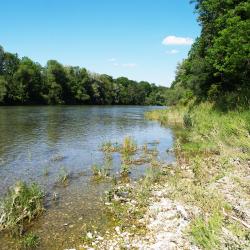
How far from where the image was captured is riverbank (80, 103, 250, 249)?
274 inches

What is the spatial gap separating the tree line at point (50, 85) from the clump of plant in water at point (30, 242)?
275 feet

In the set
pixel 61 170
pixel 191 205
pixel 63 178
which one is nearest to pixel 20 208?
pixel 63 178

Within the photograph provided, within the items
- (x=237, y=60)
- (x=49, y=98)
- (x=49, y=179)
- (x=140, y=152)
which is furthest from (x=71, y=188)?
(x=49, y=98)

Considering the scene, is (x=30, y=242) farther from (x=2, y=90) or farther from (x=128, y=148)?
(x=2, y=90)

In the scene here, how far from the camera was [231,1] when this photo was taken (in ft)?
85.0

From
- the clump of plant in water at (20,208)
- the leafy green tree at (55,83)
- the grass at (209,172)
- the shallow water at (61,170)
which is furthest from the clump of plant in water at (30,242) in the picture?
the leafy green tree at (55,83)

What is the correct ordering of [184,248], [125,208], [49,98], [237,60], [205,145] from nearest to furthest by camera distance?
[184,248] → [125,208] → [205,145] → [237,60] → [49,98]

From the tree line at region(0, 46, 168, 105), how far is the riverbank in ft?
264

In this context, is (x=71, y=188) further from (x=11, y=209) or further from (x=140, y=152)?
(x=140, y=152)

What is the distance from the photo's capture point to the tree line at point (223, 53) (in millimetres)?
22844

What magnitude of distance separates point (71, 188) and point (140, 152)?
8.82 meters

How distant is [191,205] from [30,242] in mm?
4904

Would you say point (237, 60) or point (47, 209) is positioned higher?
point (237, 60)

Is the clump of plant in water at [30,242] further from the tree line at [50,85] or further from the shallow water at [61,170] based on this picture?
the tree line at [50,85]
